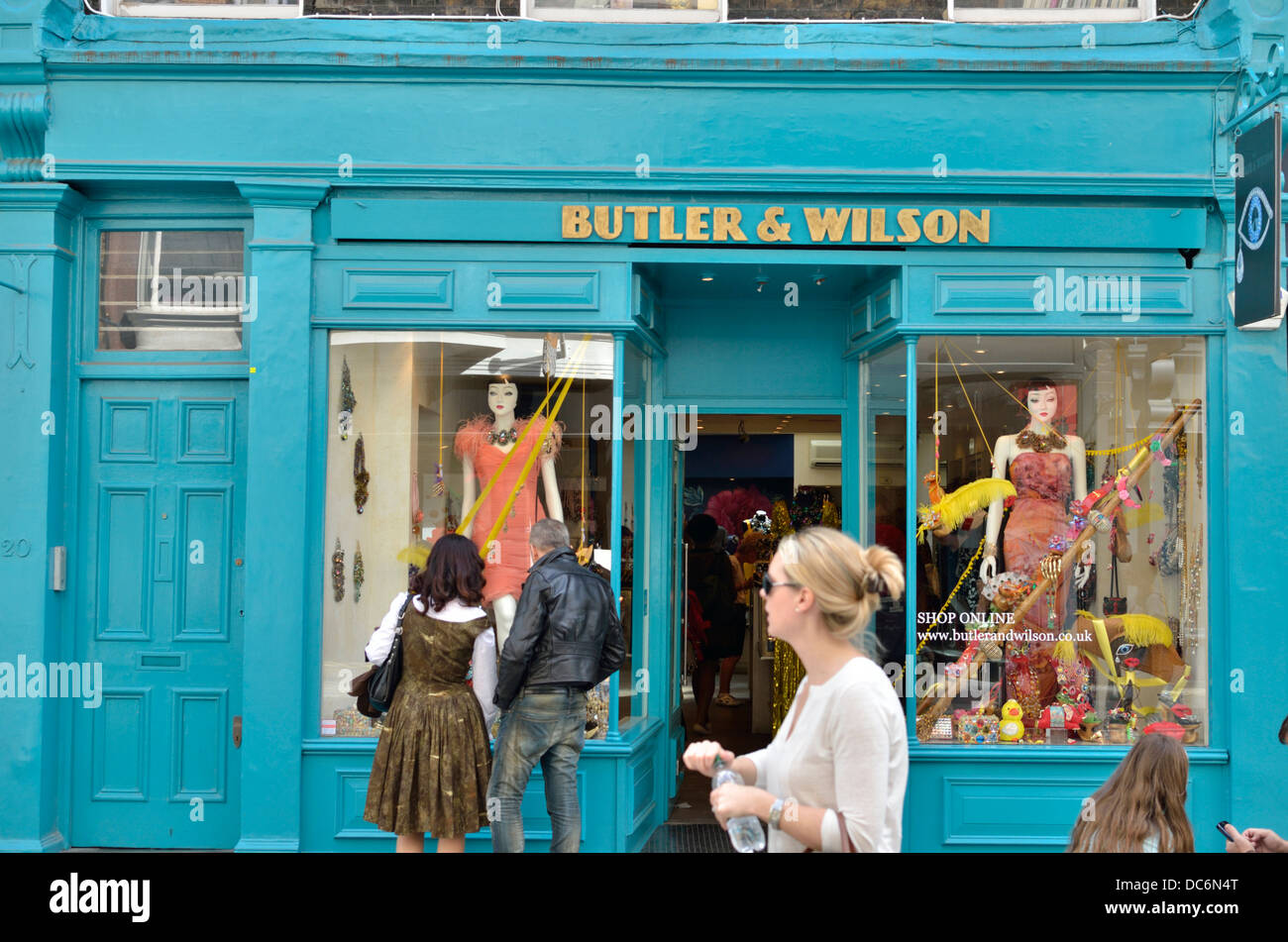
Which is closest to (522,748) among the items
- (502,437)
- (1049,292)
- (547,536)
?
(547,536)

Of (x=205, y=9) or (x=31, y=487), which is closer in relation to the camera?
(x=31, y=487)

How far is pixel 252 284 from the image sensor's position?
6.14 m

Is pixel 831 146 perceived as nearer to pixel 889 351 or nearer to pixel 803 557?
pixel 889 351

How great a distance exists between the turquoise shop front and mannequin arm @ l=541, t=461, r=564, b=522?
0.10 m

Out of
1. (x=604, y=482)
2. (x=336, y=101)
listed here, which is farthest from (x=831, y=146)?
(x=336, y=101)

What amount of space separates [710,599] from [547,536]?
12.9 feet

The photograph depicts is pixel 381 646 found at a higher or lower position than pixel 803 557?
lower

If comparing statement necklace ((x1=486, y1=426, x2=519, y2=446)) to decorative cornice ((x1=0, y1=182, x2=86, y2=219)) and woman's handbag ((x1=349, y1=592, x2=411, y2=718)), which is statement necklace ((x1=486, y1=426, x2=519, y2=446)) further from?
decorative cornice ((x1=0, y1=182, x2=86, y2=219))

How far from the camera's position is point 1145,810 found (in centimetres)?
313

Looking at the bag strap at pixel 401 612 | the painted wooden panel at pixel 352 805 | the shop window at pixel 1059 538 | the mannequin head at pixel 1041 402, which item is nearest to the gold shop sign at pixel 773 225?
the shop window at pixel 1059 538

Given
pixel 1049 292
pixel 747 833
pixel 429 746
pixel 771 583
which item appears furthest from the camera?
pixel 1049 292

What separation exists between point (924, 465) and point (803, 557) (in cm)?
399

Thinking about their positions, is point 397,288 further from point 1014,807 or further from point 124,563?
point 1014,807

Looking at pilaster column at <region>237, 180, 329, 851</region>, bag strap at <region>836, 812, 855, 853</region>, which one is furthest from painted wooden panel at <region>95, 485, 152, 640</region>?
bag strap at <region>836, 812, 855, 853</region>
